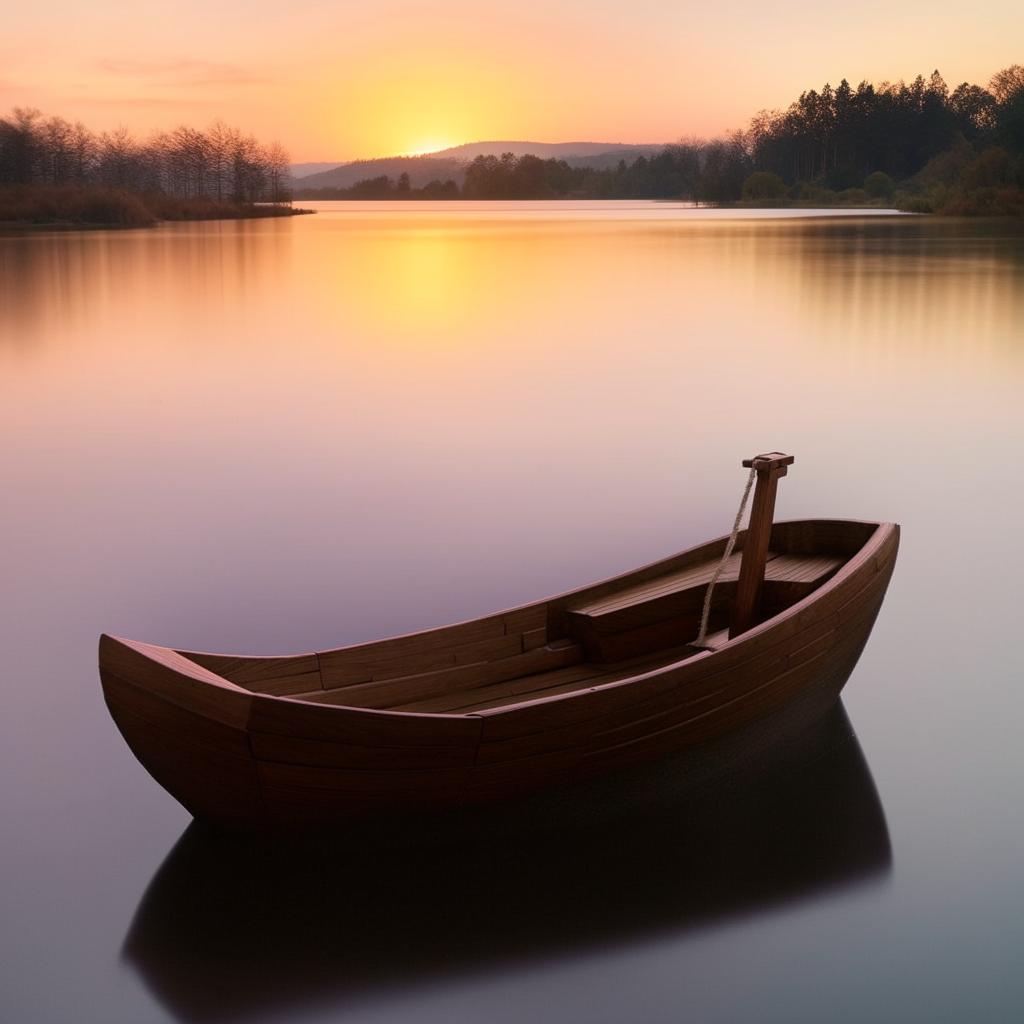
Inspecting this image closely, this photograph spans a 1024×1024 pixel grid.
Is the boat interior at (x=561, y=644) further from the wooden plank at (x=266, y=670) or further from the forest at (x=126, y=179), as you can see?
the forest at (x=126, y=179)

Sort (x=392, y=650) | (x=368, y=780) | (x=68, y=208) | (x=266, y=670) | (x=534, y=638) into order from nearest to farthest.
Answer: (x=368, y=780)
(x=266, y=670)
(x=392, y=650)
(x=534, y=638)
(x=68, y=208)

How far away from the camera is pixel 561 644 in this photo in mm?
4980

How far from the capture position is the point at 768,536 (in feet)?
16.6

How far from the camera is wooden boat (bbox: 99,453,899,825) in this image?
3.82m

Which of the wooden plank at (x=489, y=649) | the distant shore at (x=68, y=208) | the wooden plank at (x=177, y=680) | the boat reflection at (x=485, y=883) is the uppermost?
the distant shore at (x=68, y=208)

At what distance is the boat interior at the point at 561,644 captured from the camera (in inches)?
174

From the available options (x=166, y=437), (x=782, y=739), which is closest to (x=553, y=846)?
(x=782, y=739)

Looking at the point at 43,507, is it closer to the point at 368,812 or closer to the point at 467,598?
the point at 467,598

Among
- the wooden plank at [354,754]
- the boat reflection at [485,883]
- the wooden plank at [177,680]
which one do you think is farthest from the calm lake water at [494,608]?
the wooden plank at [177,680]

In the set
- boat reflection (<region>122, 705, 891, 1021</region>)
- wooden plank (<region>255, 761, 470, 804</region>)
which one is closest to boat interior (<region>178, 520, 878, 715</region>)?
wooden plank (<region>255, 761, 470, 804</region>)

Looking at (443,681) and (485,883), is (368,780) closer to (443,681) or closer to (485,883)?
(485,883)

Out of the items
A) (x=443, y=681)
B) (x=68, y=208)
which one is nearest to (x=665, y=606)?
(x=443, y=681)

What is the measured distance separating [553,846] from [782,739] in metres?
1.15

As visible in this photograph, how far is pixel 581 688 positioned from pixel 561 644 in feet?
0.74
